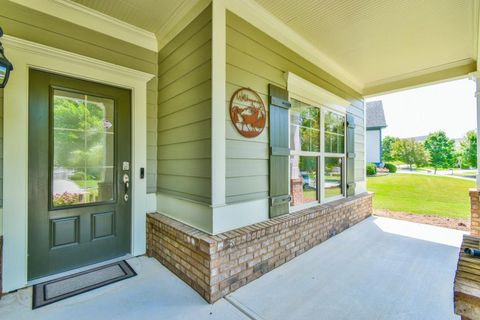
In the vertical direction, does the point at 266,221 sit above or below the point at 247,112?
below

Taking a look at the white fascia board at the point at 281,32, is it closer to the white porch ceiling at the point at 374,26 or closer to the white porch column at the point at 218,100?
the white porch ceiling at the point at 374,26

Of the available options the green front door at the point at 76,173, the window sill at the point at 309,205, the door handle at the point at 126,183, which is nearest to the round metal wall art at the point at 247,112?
the window sill at the point at 309,205

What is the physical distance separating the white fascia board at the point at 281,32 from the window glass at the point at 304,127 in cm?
75

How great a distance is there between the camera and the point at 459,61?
392cm

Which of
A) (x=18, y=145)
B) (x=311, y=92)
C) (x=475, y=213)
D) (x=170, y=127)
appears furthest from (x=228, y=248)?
(x=475, y=213)

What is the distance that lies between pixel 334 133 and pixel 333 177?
80 centimetres

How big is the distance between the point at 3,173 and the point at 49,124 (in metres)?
0.58

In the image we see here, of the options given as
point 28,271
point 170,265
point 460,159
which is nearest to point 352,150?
point 170,265

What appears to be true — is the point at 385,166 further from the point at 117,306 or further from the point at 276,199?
the point at 117,306

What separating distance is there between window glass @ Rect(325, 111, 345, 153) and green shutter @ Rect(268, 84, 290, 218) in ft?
4.39

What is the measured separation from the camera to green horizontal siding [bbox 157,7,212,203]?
86.8 inches

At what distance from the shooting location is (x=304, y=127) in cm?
342

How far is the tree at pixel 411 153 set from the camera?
15078 mm

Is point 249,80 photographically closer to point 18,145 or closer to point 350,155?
point 18,145
